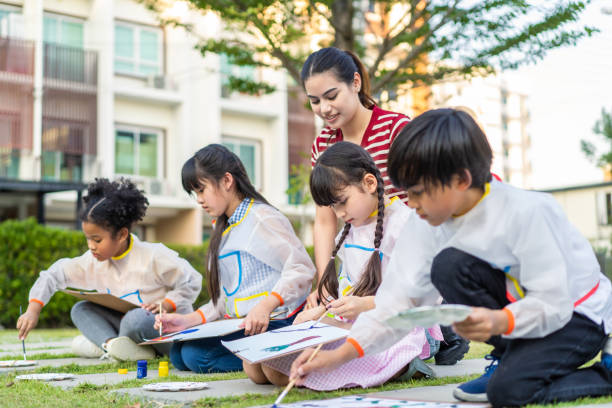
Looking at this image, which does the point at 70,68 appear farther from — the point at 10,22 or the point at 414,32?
the point at 414,32

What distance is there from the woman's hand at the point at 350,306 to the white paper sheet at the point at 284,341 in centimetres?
6

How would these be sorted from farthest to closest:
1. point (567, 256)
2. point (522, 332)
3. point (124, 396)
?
point (124, 396) → point (567, 256) → point (522, 332)

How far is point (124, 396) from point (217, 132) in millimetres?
14292

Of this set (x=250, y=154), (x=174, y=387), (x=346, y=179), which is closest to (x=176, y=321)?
(x=174, y=387)

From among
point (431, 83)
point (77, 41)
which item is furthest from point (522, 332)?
point (77, 41)

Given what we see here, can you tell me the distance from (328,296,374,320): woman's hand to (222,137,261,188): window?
1460 cm

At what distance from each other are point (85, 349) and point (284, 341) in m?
1.89

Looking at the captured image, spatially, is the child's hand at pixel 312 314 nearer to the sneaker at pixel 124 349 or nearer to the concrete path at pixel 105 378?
the concrete path at pixel 105 378

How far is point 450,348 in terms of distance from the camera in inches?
115

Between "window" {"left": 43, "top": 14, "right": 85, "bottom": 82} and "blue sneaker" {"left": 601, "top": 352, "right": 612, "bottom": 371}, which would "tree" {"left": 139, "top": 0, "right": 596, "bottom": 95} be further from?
Answer: "window" {"left": 43, "top": 14, "right": 85, "bottom": 82}

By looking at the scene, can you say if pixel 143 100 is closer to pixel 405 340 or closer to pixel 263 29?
pixel 263 29

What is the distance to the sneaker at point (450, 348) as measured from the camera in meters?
2.92

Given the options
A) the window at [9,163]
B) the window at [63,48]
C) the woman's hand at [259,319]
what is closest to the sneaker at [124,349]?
the woman's hand at [259,319]

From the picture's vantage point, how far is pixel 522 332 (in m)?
1.67
